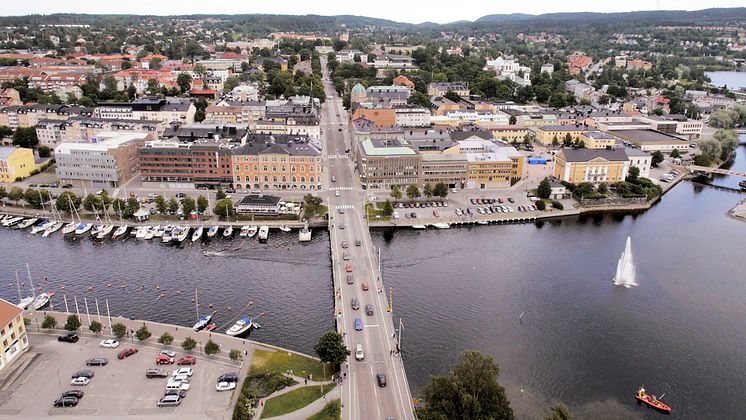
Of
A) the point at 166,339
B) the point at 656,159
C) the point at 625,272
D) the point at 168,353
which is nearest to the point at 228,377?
the point at 168,353

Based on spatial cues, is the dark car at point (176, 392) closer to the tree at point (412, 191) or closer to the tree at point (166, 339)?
the tree at point (166, 339)

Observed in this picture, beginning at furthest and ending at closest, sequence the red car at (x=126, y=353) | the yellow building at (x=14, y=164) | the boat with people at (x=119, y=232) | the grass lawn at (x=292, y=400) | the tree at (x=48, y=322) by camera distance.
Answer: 1. the yellow building at (x=14, y=164)
2. the boat with people at (x=119, y=232)
3. the tree at (x=48, y=322)
4. the red car at (x=126, y=353)
5. the grass lawn at (x=292, y=400)

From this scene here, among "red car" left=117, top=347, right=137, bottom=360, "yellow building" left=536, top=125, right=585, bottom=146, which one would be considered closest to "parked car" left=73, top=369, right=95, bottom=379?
"red car" left=117, top=347, right=137, bottom=360

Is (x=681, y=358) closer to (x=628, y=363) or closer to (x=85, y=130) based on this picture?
(x=628, y=363)

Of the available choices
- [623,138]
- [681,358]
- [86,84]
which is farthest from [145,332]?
[86,84]

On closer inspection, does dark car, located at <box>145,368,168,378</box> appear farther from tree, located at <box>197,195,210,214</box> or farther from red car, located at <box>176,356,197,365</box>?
tree, located at <box>197,195,210,214</box>

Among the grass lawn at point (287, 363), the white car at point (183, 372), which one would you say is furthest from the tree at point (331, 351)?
the white car at point (183, 372)

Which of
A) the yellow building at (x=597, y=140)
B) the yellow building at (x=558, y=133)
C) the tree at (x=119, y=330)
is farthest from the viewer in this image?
the yellow building at (x=558, y=133)
